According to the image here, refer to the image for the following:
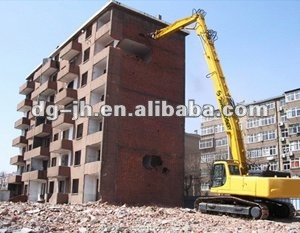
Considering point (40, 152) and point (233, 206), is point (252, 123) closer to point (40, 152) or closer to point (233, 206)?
point (40, 152)

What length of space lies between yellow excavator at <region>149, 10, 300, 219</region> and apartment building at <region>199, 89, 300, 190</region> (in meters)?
36.1

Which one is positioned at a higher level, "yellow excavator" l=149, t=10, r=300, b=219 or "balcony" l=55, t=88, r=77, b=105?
"balcony" l=55, t=88, r=77, b=105

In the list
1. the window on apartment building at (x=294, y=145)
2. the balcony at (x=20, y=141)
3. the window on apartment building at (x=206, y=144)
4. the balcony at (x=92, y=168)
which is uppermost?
the window on apartment building at (x=206, y=144)

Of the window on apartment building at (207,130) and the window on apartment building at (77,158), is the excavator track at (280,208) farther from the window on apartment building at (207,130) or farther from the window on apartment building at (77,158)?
the window on apartment building at (207,130)

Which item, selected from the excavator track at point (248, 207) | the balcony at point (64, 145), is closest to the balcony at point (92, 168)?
the balcony at point (64, 145)

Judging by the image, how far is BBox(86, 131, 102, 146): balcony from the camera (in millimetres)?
33344

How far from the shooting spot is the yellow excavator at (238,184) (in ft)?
63.9

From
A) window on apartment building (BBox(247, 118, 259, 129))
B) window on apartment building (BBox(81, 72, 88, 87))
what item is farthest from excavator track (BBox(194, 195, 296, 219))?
window on apartment building (BBox(247, 118, 259, 129))

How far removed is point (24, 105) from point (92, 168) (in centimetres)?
2561

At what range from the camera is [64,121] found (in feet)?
127

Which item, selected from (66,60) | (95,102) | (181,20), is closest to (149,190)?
(95,102)

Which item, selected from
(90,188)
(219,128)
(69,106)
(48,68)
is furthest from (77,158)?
(219,128)

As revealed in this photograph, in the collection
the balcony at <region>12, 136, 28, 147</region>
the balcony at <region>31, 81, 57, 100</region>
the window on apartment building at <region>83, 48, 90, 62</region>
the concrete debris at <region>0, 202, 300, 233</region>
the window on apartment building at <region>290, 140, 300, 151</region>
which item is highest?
the window on apartment building at <region>83, 48, 90, 62</region>

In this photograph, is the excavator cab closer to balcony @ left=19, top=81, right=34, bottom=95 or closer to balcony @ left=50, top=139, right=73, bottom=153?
balcony @ left=50, top=139, right=73, bottom=153
